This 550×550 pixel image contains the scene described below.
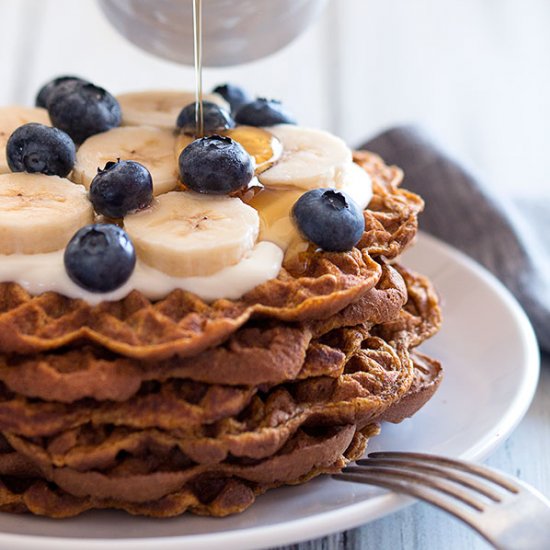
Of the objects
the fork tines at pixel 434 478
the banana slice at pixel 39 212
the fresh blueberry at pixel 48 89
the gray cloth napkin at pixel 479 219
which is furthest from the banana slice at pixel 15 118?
the gray cloth napkin at pixel 479 219

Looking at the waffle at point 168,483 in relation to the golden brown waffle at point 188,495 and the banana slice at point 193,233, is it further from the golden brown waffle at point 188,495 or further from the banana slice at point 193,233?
the banana slice at point 193,233

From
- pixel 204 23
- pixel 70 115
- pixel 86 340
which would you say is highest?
pixel 204 23

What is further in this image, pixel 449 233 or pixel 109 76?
pixel 109 76

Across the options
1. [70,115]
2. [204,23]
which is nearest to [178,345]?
[70,115]

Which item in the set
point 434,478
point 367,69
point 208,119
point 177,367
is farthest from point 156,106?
point 367,69

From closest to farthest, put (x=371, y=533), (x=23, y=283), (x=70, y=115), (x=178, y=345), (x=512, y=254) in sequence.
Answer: (x=178, y=345), (x=23, y=283), (x=371, y=533), (x=70, y=115), (x=512, y=254)

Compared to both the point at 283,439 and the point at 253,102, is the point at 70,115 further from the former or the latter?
the point at 283,439
